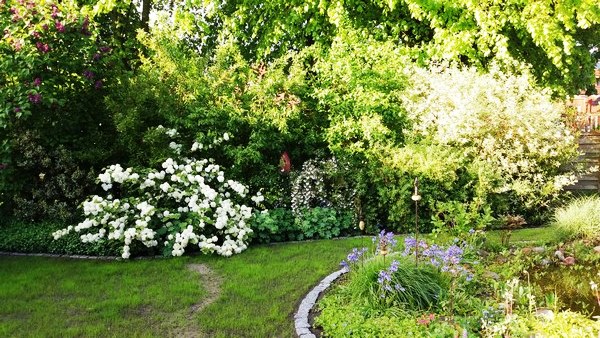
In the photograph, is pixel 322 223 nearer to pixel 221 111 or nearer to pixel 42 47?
pixel 221 111

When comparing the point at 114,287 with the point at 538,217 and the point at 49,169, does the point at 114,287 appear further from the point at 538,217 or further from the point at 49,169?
the point at 538,217

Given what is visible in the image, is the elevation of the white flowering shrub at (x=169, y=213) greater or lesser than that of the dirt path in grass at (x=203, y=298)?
greater

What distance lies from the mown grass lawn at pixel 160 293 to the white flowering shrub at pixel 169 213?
27cm

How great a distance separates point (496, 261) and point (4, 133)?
684cm

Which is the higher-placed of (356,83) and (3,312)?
(356,83)

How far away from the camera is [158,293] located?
17.9 ft

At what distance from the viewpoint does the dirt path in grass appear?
14.8ft

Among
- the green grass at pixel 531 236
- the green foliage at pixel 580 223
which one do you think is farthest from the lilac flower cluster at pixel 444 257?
the green foliage at pixel 580 223

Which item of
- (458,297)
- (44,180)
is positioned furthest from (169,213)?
(458,297)

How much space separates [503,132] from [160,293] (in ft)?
19.0

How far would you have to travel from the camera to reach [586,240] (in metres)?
6.72

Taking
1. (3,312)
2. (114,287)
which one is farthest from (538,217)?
(3,312)

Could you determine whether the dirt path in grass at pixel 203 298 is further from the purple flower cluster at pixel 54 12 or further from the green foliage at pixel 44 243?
the purple flower cluster at pixel 54 12

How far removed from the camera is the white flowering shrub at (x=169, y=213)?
6.79m
